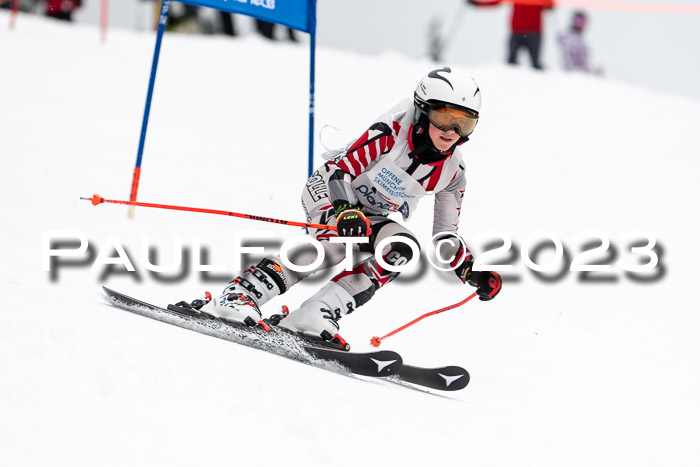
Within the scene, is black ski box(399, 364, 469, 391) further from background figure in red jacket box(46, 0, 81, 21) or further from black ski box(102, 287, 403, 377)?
background figure in red jacket box(46, 0, 81, 21)

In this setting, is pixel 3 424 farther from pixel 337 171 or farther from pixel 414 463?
pixel 337 171

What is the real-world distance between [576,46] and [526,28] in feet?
8.52

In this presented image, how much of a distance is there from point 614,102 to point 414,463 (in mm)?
11055

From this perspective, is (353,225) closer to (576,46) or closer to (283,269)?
(283,269)

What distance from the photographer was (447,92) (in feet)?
12.6

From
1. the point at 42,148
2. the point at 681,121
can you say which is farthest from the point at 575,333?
the point at 681,121

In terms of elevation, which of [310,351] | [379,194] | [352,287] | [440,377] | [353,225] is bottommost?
[440,377]

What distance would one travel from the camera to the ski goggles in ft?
12.6

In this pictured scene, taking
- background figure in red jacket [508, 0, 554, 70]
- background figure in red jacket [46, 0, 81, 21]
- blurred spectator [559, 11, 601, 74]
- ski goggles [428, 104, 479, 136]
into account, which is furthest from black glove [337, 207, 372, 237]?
background figure in red jacket [46, 0, 81, 21]

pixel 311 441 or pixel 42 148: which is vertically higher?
pixel 42 148

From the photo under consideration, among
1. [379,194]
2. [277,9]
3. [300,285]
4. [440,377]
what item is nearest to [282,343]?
[440,377]

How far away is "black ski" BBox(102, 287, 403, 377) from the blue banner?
2.77 m

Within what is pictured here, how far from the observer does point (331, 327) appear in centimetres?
391

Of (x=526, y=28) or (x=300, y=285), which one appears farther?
(x=526, y=28)
